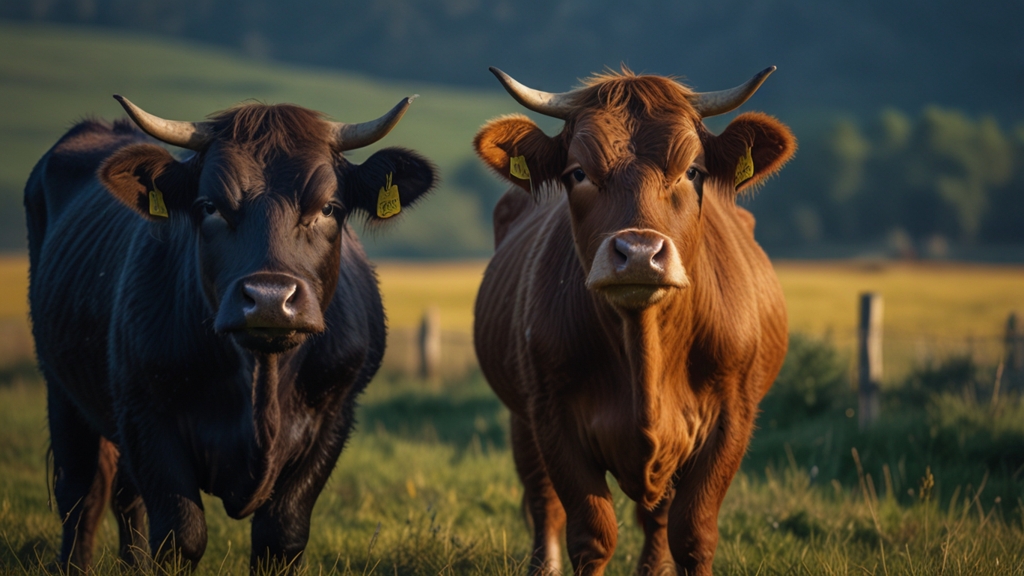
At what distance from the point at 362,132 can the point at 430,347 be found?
10801mm

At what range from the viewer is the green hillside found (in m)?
50.7

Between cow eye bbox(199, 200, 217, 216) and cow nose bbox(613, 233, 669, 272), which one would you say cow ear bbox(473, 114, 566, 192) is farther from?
cow eye bbox(199, 200, 217, 216)

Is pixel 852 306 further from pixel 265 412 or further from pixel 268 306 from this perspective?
pixel 268 306

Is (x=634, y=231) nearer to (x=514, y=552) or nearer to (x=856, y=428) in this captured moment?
(x=514, y=552)

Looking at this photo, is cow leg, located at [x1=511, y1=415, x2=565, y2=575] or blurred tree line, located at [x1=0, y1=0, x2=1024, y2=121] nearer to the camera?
cow leg, located at [x1=511, y1=415, x2=565, y2=575]

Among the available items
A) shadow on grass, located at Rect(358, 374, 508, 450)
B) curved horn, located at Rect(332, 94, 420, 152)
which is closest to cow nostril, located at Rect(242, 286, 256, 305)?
curved horn, located at Rect(332, 94, 420, 152)

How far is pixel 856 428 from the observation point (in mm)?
7555

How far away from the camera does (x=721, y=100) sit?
3.76 m

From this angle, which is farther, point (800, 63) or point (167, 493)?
point (800, 63)

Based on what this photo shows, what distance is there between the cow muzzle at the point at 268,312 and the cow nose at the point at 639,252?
1150 mm

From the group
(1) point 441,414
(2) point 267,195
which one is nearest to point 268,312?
(2) point 267,195

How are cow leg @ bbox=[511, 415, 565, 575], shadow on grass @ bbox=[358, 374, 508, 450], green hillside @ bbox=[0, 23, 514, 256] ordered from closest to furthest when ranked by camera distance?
cow leg @ bbox=[511, 415, 565, 575], shadow on grass @ bbox=[358, 374, 508, 450], green hillside @ bbox=[0, 23, 514, 256]

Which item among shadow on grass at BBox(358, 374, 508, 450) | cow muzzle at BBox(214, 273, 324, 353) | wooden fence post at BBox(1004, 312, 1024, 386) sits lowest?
shadow on grass at BBox(358, 374, 508, 450)

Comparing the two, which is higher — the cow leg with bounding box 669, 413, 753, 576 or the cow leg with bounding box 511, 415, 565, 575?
the cow leg with bounding box 669, 413, 753, 576
